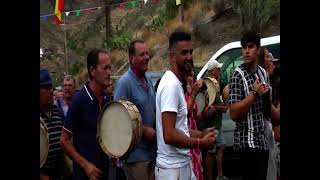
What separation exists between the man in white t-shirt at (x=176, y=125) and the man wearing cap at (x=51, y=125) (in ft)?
2.40

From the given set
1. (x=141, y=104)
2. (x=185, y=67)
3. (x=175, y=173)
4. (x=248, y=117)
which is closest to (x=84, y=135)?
(x=141, y=104)

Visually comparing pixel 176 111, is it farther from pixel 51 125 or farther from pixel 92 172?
pixel 51 125

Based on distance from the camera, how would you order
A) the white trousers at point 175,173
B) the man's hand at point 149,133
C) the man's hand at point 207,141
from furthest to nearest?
the man's hand at point 149,133, the white trousers at point 175,173, the man's hand at point 207,141

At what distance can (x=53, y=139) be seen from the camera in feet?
13.5

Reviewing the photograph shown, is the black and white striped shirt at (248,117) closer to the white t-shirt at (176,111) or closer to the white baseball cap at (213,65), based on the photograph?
the white t-shirt at (176,111)

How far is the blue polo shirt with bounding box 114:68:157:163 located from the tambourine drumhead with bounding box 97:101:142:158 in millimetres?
335

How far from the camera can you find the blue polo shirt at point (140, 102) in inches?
174

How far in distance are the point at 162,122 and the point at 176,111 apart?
0.39 feet

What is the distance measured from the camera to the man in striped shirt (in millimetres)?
4403

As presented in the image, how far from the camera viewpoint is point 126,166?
4.41 m

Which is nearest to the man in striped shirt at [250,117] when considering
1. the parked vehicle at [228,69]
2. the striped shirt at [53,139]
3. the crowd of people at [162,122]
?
the crowd of people at [162,122]
